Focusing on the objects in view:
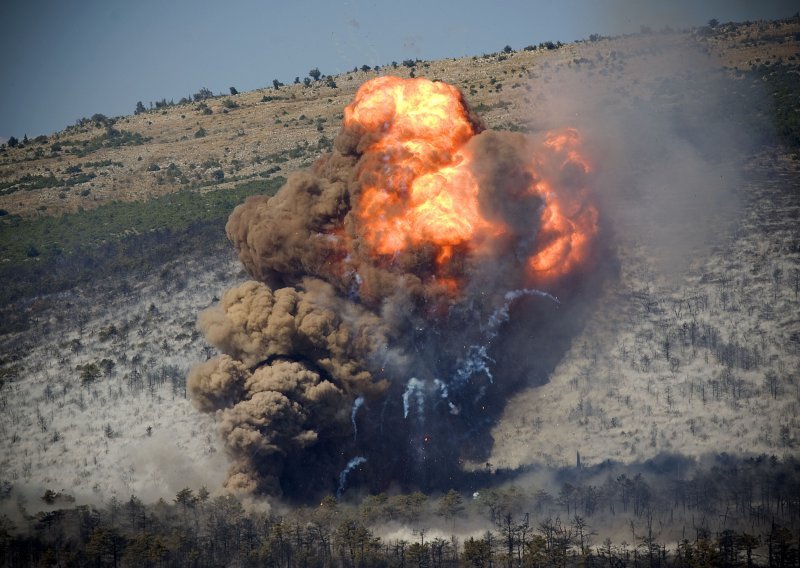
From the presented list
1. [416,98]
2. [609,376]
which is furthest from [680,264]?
[416,98]

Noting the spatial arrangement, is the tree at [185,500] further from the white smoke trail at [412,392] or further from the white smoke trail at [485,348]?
the white smoke trail at [485,348]

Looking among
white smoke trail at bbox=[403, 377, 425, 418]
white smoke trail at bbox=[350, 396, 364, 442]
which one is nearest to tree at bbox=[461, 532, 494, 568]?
white smoke trail at bbox=[350, 396, 364, 442]

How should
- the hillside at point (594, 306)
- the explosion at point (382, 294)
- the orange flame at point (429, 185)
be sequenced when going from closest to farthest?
the explosion at point (382, 294) → the orange flame at point (429, 185) → the hillside at point (594, 306)

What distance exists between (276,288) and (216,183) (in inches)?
2846

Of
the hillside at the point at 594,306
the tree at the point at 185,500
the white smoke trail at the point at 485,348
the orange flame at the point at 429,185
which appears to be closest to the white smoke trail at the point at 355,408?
the white smoke trail at the point at 485,348

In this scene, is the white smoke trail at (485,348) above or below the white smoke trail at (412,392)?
above

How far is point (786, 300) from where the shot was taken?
9362 centimetres

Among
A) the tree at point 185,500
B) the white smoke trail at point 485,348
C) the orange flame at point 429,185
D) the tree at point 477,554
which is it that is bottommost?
the tree at point 477,554

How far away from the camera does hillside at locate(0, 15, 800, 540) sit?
82.8 meters

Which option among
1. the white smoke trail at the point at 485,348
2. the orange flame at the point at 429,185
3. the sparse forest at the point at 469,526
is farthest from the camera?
the white smoke trail at the point at 485,348

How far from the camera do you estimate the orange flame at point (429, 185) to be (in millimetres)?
76625

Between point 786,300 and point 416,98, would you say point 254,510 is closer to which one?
point 416,98

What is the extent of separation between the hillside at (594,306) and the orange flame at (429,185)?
11.6 metres

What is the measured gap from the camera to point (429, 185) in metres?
77.3
